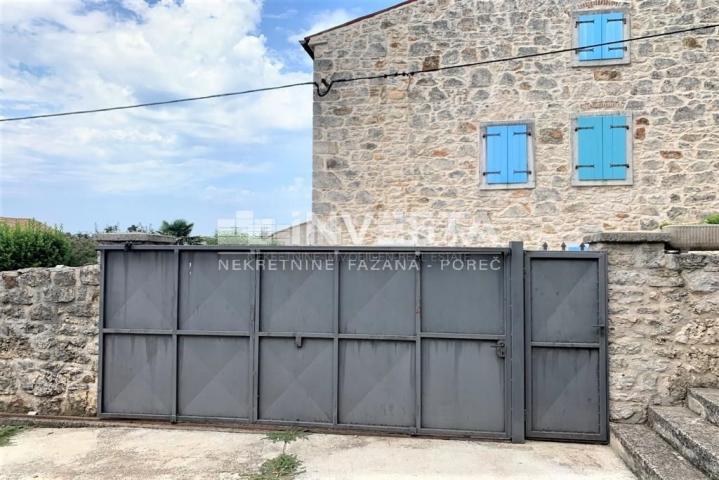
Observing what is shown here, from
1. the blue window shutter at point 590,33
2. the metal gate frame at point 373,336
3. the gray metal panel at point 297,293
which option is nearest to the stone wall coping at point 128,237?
the metal gate frame at point 373,336

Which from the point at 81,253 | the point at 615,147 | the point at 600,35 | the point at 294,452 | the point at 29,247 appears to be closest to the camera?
the point at 294,452

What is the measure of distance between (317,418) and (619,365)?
2.88m

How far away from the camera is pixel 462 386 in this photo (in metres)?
4.58

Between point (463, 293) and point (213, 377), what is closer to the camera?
point (463, 293)

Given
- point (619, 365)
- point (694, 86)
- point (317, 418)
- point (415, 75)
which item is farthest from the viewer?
point (415, 75)

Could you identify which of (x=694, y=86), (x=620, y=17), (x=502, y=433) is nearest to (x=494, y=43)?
(x=620, y=17)

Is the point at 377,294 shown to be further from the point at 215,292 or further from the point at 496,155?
the point at 496,155

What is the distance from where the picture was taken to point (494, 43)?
846 centimetres

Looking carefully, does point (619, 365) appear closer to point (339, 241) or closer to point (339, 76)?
point (339, 241)

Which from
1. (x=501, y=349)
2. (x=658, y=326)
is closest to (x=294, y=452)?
(x=501, y=349)

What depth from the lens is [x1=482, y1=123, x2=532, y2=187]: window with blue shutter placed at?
8.34 meters

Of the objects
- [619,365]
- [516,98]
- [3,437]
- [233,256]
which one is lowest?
[3,437]

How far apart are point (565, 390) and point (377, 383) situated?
1758 millimetres

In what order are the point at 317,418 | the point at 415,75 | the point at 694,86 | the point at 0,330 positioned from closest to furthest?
the point at 317,418, the point at 0,330, the point at 694,86, the point at 415,75
